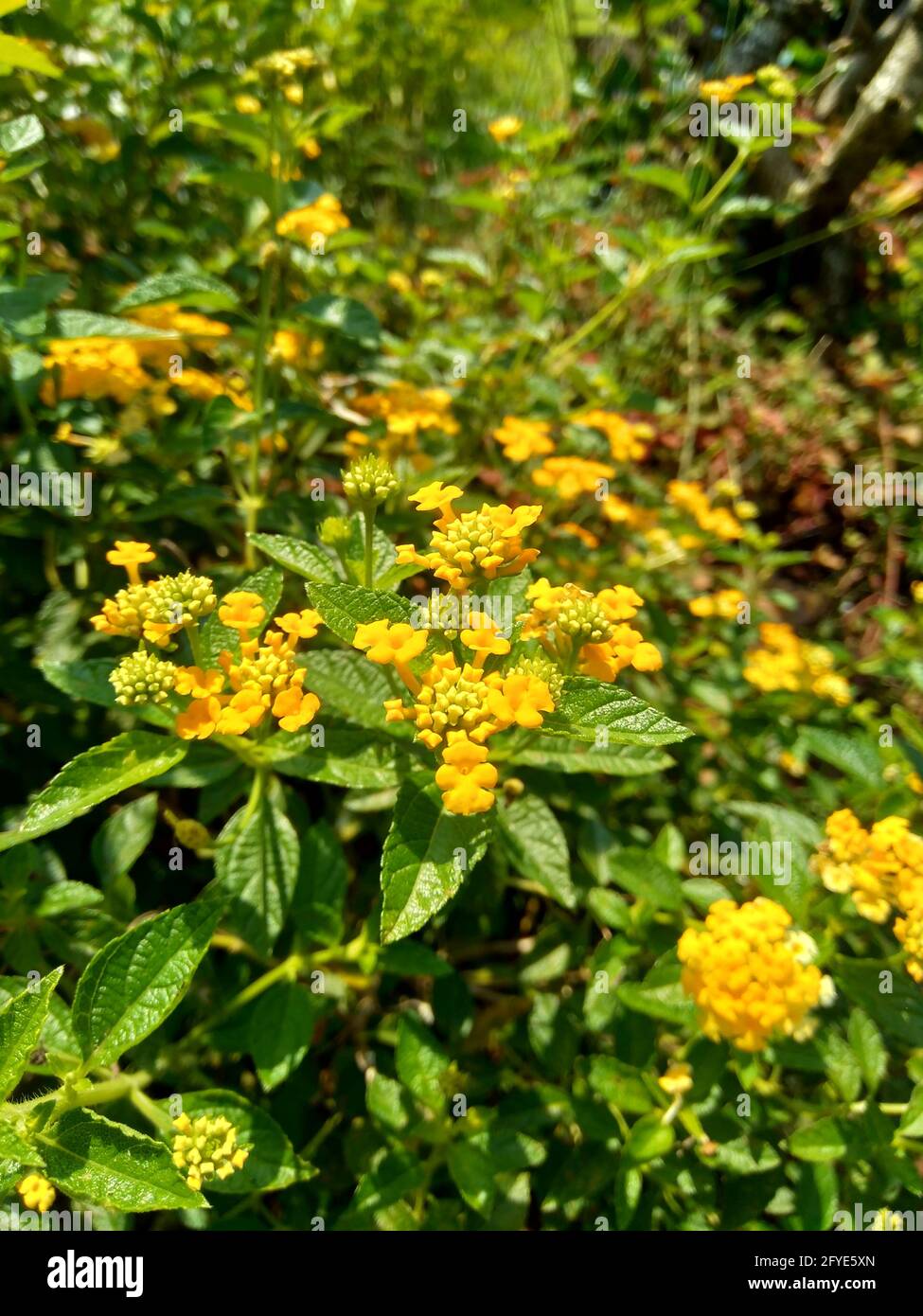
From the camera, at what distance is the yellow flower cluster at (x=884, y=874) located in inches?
48.5

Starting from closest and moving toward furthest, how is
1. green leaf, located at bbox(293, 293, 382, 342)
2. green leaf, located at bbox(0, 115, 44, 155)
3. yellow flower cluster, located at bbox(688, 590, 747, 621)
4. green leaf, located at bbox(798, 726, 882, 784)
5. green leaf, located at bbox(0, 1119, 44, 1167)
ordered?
1. green leaf, located at bbox(0, 1119, 44, 1167)
2. green leaf, located at bbox(0, 115, 44, 155)
3. green leaf, located at bbox(293, 293, 382, 342)
4. green leaf, located at bbox(798, 726, 882, 784)
5. yellow flower cluster, located at bbox(688, 590, 747, 621)

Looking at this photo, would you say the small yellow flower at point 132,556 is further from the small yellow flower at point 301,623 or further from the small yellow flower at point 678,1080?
the small yellow flower at point 678,1080

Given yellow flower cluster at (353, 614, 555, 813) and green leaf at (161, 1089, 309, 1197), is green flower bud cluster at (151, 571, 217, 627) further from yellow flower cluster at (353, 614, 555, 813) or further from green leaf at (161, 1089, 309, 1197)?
green leaf at (161, 1089, 309, 1197)

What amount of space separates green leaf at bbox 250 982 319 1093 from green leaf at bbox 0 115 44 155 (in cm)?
150

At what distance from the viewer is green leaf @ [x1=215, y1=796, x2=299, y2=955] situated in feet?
4.01

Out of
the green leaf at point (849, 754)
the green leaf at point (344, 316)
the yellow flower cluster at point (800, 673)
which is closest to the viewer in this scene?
the green leaf at point (344, 316)

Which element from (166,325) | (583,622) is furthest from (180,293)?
(583,622)

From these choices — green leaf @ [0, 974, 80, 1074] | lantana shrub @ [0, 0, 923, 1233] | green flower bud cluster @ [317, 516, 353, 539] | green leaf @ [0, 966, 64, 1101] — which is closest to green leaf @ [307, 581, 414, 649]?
lantana shrub @ [0, 0, 923, 1233]

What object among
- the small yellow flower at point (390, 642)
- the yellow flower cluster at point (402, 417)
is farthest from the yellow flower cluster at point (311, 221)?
the small yellow flower at point (390, 642)

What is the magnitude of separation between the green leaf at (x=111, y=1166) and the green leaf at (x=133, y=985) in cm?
8

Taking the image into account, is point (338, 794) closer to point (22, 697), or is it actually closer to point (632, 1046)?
point (22, 697)

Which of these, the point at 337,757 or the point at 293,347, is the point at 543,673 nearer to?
the point at 337,757

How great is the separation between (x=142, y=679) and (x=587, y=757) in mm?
651

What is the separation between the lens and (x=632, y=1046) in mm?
1400
